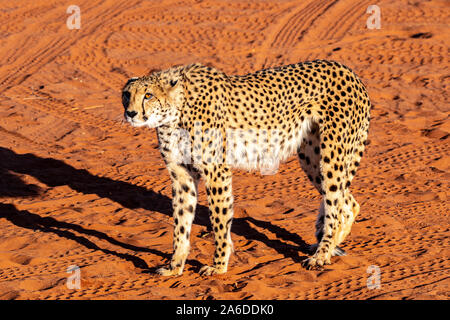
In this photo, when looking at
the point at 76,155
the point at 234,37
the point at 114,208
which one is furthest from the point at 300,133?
the point at 234,37

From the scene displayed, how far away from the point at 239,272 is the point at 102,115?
5.65 m

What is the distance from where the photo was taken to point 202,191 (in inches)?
340

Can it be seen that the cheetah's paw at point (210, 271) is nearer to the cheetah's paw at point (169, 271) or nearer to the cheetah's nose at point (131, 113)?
the cheetah's paw at point (169, 271)

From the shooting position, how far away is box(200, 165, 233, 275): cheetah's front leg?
246 inches

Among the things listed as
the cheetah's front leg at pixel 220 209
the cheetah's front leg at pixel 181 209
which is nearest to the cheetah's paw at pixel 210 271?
the cheetah's front leg at pixel 220 209

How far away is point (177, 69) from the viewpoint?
6.39 meters

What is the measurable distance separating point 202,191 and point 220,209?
238 cm

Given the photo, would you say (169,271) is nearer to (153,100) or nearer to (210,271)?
(210,271)

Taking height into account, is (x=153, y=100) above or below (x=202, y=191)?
above

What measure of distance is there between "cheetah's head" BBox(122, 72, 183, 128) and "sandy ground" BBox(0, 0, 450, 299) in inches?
56.3

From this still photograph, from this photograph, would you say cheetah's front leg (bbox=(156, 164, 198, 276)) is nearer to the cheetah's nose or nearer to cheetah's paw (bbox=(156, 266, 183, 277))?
cheetah's paw (bbox=(156, 266, 183, 277))

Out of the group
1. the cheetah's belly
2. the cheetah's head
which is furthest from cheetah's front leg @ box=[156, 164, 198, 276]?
the cheetah's head

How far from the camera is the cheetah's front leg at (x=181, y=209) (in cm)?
637

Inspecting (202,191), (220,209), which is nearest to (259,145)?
(220,209)
